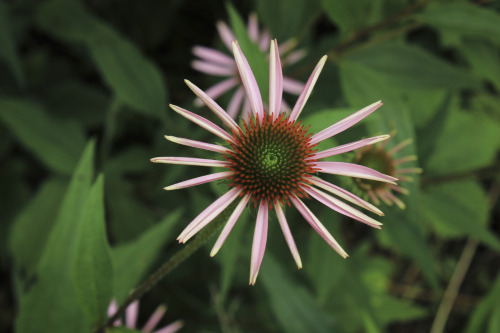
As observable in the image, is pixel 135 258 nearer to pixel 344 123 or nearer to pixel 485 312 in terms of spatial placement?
pixel 344 123

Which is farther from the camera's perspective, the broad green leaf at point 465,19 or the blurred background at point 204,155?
the broad green leaf at point 465,19

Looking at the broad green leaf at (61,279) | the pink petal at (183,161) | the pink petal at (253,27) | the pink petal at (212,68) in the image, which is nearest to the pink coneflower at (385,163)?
the pink petal at (183,161)

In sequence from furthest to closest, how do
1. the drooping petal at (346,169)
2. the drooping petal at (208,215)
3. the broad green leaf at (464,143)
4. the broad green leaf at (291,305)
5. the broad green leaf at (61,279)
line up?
the broad green leaf at (464,143)
the broad green leaf at (291,305)
the broad green leaf at (61,279)
the drooping petal at (346,169)
the drooping petal at (208,215)

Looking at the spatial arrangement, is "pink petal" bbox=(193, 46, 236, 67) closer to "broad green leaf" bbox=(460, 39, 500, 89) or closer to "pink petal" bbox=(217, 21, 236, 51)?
"pink petal" bbox=(217, 21, 236, 51)

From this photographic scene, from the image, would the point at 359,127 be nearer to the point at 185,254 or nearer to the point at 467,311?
the point at 185,254

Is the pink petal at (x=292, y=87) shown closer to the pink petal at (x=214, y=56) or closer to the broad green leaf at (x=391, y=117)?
the pink petal at (x=214, y=56)

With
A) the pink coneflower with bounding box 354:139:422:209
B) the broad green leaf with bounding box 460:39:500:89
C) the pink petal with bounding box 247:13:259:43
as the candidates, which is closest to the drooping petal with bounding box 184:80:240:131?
the pink coneflower with bounding box 354:139:422:209
